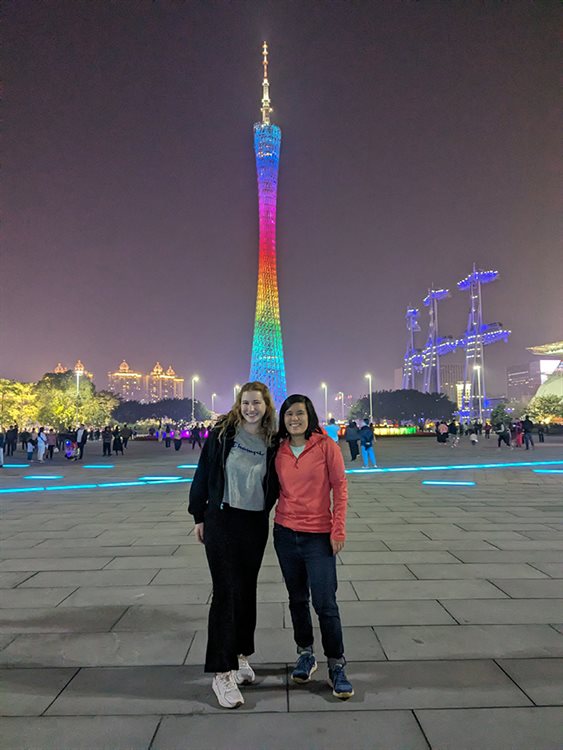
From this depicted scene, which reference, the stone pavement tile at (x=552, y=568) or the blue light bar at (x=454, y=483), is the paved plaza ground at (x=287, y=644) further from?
the blue light bar at (x=454, y=483)

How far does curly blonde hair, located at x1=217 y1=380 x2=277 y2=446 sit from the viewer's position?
134 inches

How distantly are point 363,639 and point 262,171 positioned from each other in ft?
190

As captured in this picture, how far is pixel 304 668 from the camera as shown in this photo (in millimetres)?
3328

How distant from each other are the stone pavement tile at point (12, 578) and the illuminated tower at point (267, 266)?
167ft

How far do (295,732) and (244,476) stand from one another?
4.20 ft

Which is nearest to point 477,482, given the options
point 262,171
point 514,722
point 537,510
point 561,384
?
point 537,510

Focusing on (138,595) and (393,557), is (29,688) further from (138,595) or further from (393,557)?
(393,557)

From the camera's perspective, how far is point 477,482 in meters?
13.4

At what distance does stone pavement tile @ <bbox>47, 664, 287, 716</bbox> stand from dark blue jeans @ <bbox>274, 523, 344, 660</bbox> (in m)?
0.32

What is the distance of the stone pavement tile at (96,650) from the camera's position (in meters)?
3.67

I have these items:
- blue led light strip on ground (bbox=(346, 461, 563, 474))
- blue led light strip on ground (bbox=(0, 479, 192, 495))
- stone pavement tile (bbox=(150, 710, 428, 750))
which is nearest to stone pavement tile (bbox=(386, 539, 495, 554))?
stone pavement tile (bbox=(150, 710, 428, 750))

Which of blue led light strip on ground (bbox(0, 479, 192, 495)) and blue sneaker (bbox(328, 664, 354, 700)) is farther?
blue led light strip on ground (bbox(0, 479, 192, 495))

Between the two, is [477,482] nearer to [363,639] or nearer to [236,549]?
[363,639]

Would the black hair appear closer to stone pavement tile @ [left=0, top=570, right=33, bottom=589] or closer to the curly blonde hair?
the curly blonde hair
